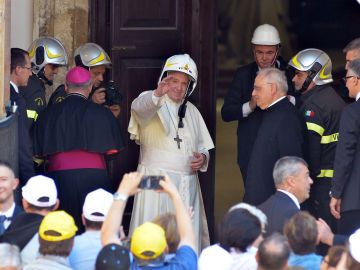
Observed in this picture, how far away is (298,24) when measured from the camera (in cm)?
1914

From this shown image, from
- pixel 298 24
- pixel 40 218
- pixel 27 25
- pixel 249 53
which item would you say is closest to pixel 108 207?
pixel 40 218

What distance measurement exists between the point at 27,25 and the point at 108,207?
12.2 ft

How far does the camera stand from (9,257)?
782 cm

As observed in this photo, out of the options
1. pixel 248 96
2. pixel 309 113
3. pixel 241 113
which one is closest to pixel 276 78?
pixel 309 113

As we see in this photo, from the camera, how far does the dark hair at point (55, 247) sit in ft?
26.2

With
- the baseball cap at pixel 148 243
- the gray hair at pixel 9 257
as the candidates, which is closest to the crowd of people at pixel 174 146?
the baseball cap at pixel 148 243

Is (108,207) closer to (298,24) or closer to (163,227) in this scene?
(163,227)

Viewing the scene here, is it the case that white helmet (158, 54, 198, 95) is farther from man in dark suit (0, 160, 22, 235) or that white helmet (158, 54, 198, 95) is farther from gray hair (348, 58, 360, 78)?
man in dark suit (0, 160, 22, 235)

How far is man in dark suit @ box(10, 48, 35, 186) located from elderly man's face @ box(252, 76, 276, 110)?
66.3 inches

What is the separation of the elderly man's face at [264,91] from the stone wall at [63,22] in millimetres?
2260

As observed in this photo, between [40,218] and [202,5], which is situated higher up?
[202,5]

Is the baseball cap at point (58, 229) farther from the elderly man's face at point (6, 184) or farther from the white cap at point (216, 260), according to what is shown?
the elderly man's face at point (6, 184)

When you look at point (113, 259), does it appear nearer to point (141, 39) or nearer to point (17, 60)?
point (17, 60)

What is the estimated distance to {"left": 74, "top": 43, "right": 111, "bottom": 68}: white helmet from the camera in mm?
11547
